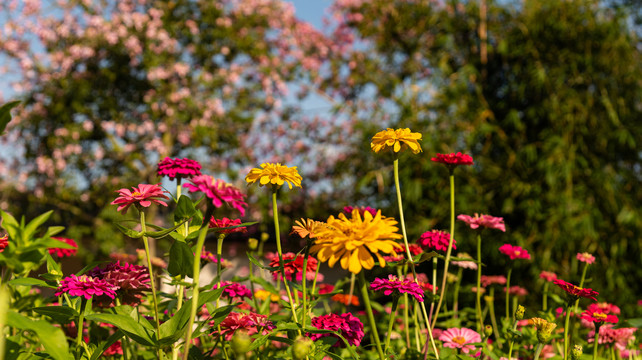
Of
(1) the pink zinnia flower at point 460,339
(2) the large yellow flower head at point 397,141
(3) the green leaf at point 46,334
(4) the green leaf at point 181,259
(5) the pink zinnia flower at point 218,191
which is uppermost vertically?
(2) the large yellow flower head at point 397,141

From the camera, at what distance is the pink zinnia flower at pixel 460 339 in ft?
4.12

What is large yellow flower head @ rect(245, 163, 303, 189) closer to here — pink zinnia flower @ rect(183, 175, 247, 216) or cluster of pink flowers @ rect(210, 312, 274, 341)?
pink zinnia flower @ rect(183, 175, 247, 216)

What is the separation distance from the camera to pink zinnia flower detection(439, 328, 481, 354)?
1.26 metres

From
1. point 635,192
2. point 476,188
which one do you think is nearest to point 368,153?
point 476,188

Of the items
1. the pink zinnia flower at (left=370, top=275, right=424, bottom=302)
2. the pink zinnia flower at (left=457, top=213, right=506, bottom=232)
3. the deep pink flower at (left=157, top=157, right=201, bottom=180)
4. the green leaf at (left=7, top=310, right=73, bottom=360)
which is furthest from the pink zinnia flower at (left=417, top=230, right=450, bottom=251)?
the green leaf at (left=7, top=310, right=73, bottom=360)

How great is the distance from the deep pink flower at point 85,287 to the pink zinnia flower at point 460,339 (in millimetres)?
821

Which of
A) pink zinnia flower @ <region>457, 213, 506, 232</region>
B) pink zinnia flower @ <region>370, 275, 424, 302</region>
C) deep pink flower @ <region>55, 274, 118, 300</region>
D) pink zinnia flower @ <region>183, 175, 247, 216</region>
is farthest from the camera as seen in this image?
pink zinnia flower @ <region>457, 213, 506, 232</region>

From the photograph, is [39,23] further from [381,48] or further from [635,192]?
[635,192]

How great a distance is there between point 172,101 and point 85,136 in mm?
1216

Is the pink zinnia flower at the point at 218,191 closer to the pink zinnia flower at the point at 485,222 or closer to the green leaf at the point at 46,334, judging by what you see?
the green leaf at the point at 46,334

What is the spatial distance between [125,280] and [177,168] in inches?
10.0

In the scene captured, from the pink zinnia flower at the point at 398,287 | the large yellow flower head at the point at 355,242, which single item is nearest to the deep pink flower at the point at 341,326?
the pink zinnia flower at the point at 398,287

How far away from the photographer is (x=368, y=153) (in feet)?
17.7

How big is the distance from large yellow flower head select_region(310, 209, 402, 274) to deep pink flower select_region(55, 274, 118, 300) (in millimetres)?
425
